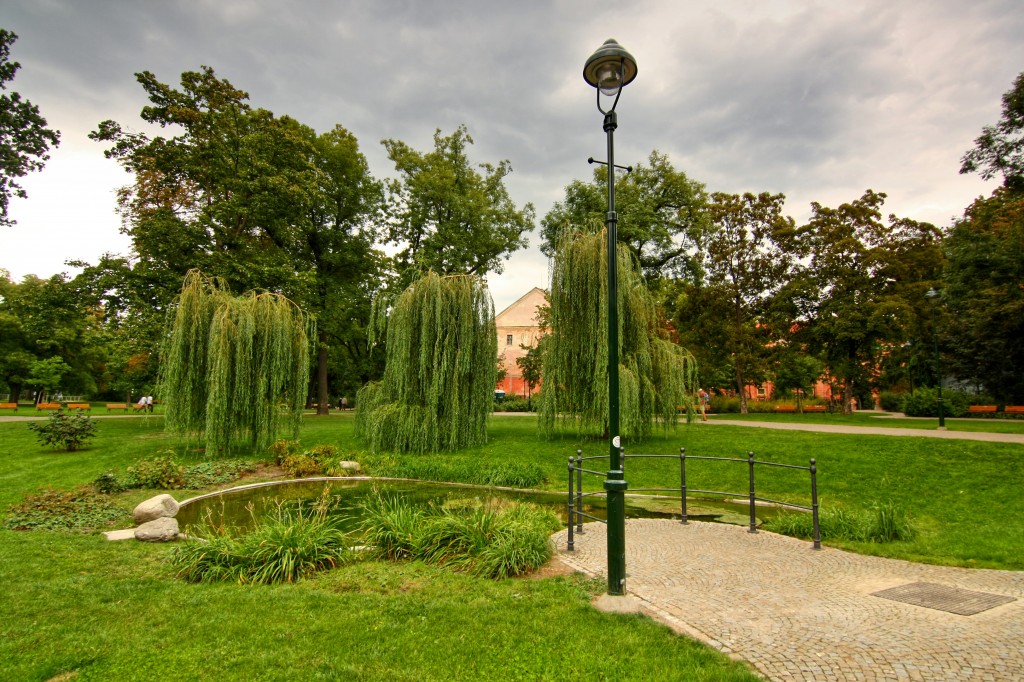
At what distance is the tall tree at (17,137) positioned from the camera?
1136 centimetres

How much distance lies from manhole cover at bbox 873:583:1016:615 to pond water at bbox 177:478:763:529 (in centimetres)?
328

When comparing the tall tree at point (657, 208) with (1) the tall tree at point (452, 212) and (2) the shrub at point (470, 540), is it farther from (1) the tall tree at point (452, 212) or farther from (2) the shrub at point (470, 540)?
(2) the shrub at point (470, 540)

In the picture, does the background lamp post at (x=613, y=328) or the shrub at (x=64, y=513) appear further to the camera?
the shrub at (x=64, y=513)

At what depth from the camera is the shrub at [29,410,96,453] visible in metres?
A: 13.9

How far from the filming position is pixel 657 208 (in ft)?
85.8

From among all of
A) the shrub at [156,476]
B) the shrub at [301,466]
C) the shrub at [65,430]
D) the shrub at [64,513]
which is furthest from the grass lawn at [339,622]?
the shrub at [65,430]

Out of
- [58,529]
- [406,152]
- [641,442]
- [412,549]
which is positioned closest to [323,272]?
[406,152]

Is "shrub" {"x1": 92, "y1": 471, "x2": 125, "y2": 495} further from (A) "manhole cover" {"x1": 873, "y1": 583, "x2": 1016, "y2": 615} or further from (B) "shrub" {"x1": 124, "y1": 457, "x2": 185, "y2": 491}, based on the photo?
(A) "manhole cover" {"x1": 873, "y1": 583, "x2": 1016, "y2": 615}

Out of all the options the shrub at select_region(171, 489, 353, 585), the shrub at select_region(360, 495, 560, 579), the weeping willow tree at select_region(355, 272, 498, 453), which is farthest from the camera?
the weeping willow tree at select_region(355, 272, 498, 453)

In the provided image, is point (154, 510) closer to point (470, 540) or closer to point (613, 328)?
point (470, 540)

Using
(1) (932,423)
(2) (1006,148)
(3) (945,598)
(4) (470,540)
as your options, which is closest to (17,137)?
(4) (470,540)

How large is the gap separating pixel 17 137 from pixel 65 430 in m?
7.50

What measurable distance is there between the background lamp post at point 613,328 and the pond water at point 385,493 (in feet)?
11.5

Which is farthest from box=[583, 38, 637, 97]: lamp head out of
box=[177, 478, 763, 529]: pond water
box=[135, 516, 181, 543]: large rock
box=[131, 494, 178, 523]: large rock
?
box=[131, 494, 178, 523]: large rock
